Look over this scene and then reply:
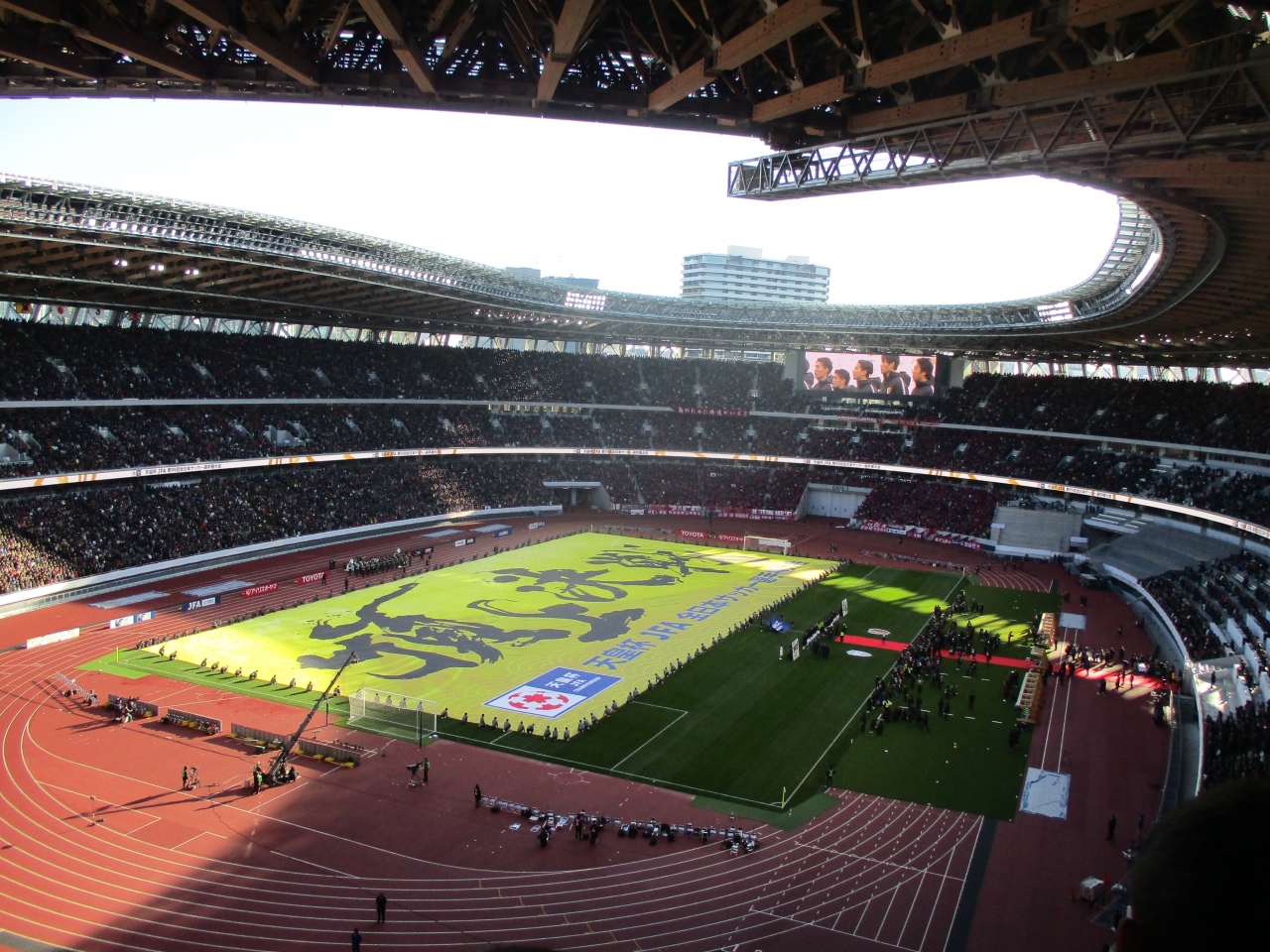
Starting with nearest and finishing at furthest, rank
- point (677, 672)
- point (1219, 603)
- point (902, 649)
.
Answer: point (677, 672) < point (1219, 603) < point (902, 649)

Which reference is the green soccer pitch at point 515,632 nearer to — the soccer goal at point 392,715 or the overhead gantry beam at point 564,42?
the soccer goal at point 392,715

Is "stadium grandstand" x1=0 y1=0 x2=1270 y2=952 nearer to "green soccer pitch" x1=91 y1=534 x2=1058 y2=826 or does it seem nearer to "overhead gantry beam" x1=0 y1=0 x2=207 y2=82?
"overhead gantry beam" x1=0 y1=0 x2=207 y2=82

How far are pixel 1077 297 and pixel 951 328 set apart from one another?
14201 millimetres

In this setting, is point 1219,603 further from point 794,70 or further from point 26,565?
point 26,565

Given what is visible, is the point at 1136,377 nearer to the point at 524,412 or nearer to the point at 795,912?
the point at 524,412

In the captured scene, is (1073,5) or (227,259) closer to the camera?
(1073,5)

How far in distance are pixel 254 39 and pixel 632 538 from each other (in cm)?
5690

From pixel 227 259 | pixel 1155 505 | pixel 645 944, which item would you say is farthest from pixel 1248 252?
pixel 227 259

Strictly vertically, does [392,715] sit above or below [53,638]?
below

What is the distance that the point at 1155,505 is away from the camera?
53594 mm

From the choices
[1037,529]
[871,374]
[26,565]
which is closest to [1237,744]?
[1037,529]

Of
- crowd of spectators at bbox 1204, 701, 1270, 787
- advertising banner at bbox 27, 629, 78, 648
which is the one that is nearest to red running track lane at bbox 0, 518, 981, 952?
crowd of spectators at bbox 1204, 701, 1270, 787

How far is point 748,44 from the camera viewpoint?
9.26 metres

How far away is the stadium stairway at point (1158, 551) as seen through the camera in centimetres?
4728
